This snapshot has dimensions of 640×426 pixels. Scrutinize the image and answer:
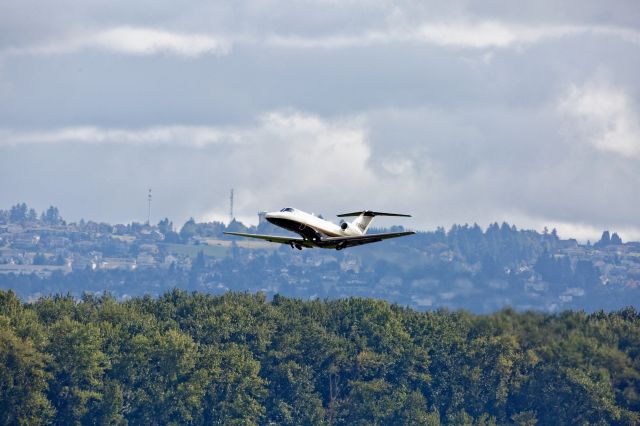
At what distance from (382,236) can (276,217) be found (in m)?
6.15

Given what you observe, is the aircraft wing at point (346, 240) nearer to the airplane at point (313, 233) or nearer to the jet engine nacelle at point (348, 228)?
the airplane at point (313, 233)

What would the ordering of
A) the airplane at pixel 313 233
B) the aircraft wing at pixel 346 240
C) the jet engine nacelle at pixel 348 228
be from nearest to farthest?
the airplane at pixel 313 233 < the aircraft wing at pixel 346 240 < the jet engine nacelle at pixel 348 228

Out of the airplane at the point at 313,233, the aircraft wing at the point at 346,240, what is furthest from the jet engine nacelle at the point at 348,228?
the aircraft wing at the point at 346,240

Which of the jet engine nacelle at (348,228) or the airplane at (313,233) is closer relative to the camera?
the airplane at (313,233)

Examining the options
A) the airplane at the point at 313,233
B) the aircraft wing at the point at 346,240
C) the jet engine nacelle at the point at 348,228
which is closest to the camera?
the airplane at the point at 313,233

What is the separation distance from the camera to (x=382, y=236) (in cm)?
8569

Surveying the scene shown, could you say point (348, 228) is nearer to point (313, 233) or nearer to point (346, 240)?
point (346, 240)

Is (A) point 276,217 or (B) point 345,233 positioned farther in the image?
(B) point 345,233

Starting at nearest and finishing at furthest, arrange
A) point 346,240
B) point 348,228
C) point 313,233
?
point 313,233 < point 346,240 < point 348,228

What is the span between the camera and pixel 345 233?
88875 millimetres

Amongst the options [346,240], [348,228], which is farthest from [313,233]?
[348,228]

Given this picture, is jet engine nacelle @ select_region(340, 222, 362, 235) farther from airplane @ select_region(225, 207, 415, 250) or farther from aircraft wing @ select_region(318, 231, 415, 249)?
aircraft wing @ select_region(318, 231, 415, 249)

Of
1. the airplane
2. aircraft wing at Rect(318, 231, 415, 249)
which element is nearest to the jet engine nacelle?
the airplane

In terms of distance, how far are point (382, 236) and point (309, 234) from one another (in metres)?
3.82
